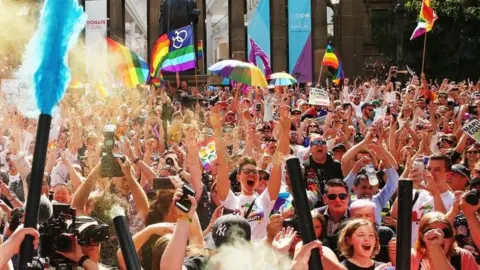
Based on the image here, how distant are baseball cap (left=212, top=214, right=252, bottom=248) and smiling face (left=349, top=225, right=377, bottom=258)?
2.30 feet

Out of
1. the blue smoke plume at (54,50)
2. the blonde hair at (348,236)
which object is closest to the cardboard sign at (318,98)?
the blonde hair at (348,236)

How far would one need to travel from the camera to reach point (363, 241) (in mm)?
5266

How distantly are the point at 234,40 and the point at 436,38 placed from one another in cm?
1141

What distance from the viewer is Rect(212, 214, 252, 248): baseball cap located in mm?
4934

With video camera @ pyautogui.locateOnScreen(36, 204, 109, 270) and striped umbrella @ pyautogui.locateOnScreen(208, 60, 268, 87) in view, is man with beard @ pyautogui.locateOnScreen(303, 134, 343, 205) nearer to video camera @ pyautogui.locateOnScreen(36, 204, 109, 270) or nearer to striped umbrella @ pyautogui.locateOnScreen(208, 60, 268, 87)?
video camera @ pyautogui.locateOnScreen(36, 204, 109, 270)

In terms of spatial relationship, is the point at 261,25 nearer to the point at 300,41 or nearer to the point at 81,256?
the point at 300,41

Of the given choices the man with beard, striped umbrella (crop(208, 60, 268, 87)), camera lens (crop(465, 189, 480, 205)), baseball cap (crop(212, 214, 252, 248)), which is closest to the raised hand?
baseball cap (crop(212, 214, 252, 248))

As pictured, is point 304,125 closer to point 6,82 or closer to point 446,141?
point 446,141

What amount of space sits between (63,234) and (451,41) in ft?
134

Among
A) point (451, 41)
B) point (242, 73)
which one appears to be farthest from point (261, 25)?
point (242, 73)

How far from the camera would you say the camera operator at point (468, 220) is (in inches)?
236

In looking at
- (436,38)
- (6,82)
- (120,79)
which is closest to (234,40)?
(436,38)

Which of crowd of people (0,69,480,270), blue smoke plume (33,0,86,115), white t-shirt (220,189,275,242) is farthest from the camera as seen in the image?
white t-shirt (220,189,275,242)

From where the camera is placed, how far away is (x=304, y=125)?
13758 millimetres
